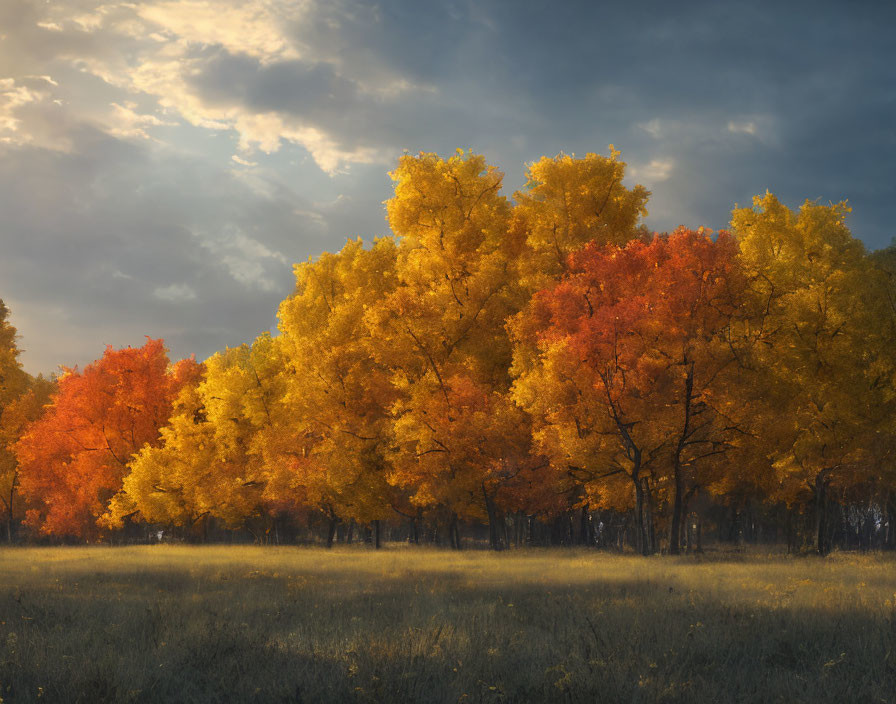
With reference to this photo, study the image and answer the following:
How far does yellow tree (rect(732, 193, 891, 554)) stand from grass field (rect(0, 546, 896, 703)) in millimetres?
11076

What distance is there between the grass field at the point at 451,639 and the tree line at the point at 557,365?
8.77 m

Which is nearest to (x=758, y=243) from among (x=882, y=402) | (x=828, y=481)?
(x=882, y=402)

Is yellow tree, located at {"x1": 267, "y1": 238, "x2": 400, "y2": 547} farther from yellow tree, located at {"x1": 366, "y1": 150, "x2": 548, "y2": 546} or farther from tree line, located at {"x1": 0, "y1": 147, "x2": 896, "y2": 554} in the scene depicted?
yellow tree, located at {"x1": 366, "y1": 150, "x2": 548, "y2": 546}

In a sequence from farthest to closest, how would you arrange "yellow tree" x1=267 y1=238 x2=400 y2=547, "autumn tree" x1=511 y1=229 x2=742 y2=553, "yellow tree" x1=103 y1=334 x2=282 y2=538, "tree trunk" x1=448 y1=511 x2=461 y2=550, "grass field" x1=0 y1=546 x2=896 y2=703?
"yellow tree" x1=103 y1=334 x2=282 y2=538 < "tree trunk" x1=448 y1=511 x2=461 y2=550 < "yellow tree" x1=267 y1=238 x2=400 y2=547 < "autumn tree" x1=511 y1=229 x2=742 y2=553 < "grass field" x1=0 y1=546 x2=896 y2=703

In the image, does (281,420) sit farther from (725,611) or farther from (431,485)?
(725,611)

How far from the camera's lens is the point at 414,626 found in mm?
10844

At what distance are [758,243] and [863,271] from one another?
4.18m

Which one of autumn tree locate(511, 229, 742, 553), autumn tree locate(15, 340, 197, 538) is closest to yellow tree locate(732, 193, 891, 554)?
autumn tree locate(511, 229, 742, 553)

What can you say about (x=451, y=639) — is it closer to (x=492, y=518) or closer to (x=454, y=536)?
(x=492, y=518)

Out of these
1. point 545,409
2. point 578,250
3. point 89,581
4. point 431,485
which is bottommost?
point 89,581

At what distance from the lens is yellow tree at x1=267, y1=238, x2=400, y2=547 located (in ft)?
108

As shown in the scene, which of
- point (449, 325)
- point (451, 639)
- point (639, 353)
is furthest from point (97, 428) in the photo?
point (451, 639)

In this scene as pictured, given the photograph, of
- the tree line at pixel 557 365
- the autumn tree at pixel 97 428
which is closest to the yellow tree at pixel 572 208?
the tree line at pixel 557 365

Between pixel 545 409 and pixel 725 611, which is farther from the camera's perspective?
pixel 545 409
